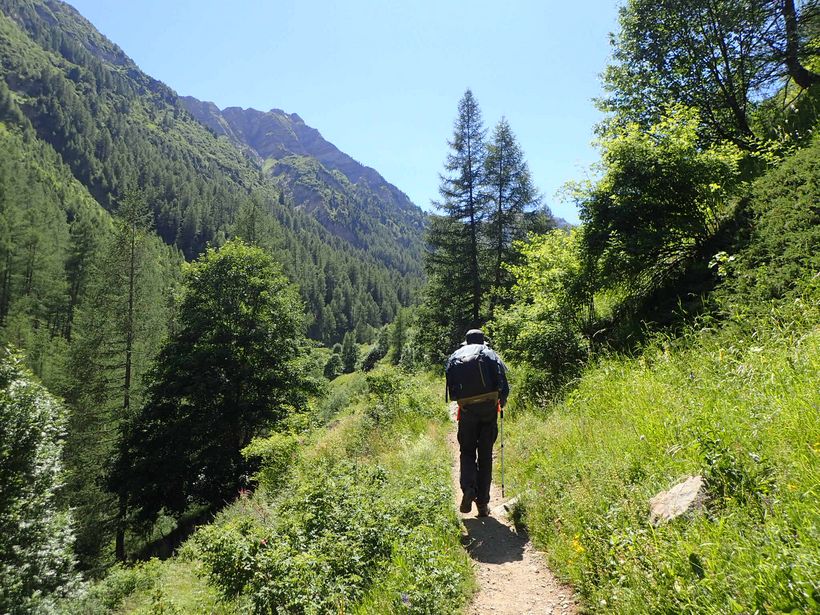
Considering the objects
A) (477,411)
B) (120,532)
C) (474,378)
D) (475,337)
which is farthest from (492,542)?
(120,532)

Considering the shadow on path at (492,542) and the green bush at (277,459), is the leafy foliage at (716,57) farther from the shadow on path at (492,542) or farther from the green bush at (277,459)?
the green bush at (277,459)

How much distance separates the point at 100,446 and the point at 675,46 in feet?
113

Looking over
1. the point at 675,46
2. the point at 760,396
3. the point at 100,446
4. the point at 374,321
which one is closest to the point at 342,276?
the point at 374,321

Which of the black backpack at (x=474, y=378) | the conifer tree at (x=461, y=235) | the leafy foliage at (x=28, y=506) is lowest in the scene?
the leafy foliage at (x=28, y=506)

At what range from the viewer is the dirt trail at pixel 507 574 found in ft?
12.2

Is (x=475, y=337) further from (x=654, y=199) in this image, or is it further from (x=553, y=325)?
(x=654, y=199)

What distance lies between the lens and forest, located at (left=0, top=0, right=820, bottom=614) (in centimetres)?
331

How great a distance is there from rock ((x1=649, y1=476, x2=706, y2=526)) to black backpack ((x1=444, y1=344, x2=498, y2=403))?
253 centimetres

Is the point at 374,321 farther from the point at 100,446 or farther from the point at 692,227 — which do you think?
the point at 692,227

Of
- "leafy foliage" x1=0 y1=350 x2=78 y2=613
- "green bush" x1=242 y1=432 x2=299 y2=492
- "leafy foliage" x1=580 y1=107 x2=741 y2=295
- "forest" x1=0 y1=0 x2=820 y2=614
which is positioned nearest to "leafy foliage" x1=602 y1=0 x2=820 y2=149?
"forest" x1=0 y1=0 x2=820 y2=614

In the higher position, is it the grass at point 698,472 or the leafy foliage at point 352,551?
the grass at point 698,472

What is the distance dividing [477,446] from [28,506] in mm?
14472

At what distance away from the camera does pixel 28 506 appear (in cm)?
1263

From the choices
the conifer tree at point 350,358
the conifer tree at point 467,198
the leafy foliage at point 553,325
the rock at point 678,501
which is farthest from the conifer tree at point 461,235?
the conifer tree at point 350,358
